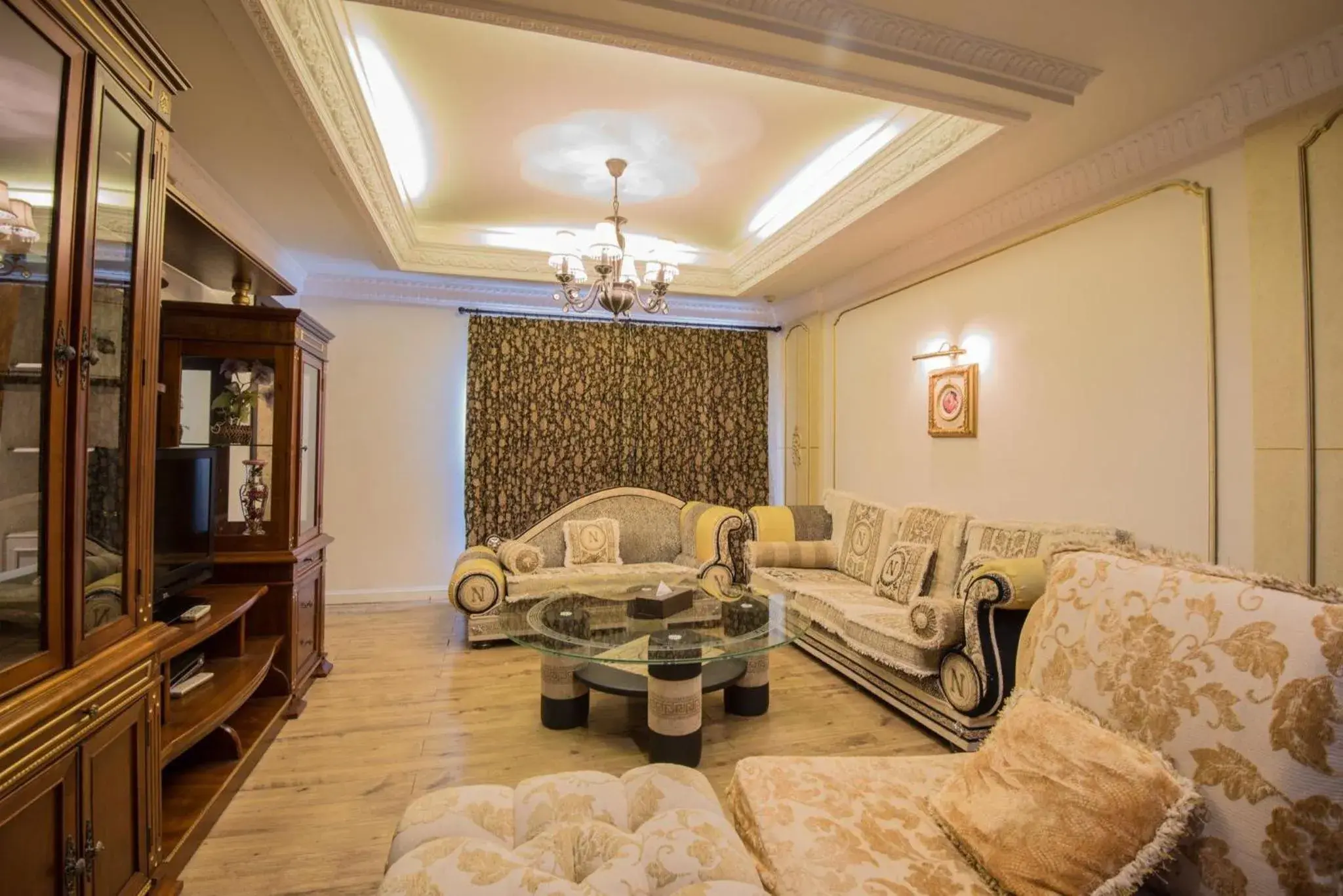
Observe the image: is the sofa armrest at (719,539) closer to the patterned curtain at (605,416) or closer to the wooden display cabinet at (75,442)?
the patterned curtain at (605,416)

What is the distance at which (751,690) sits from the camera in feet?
9.74

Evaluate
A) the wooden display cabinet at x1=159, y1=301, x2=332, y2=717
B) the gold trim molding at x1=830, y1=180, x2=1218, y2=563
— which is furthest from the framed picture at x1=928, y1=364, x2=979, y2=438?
the wooden display cabinet at x1=159, y1=301, x2=332, y2=717

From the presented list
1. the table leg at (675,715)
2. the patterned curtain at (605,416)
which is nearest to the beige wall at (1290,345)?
the table leg at (675,715)

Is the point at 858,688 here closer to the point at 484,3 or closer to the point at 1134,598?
the point at 1134,598

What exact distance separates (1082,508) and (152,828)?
3742mm

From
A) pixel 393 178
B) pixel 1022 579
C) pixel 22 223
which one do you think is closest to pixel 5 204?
pixel 22 223

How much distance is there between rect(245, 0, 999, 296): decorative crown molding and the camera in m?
2.16

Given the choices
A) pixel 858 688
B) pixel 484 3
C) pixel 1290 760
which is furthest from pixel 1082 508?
pixel 484 3

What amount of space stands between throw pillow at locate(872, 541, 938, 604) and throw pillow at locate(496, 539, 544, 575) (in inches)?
89.9

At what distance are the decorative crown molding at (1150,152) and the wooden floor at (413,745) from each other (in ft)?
8.79

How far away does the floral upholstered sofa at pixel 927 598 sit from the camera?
8.21 ft

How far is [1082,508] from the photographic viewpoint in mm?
3037

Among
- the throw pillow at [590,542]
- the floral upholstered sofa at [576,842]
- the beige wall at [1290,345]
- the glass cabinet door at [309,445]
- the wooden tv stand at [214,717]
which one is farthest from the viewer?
the throw pillow at [590,542]

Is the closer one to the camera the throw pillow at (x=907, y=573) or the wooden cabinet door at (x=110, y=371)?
the wooden cabinet door at (x=110, y=371)
